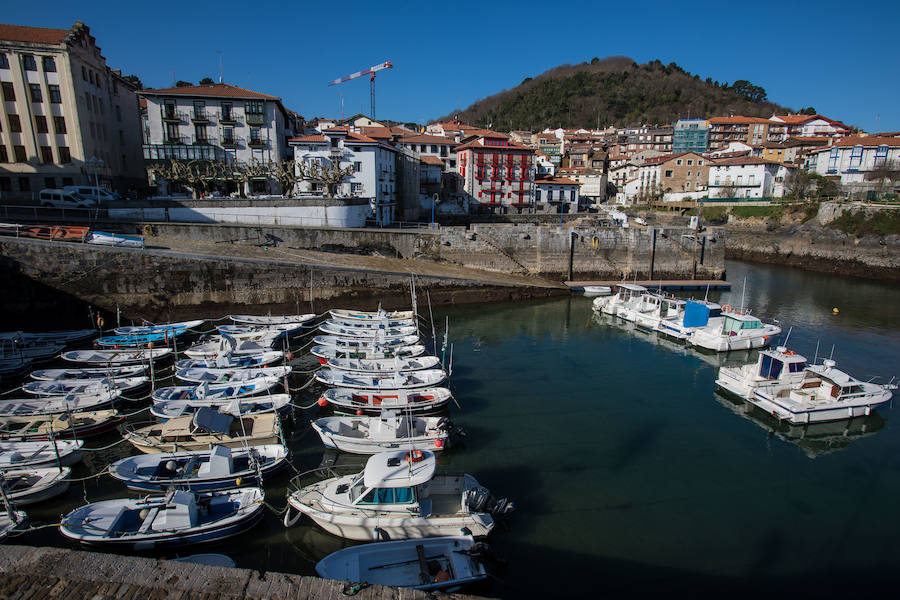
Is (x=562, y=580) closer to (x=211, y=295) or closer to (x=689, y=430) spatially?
(x=689, y=430)

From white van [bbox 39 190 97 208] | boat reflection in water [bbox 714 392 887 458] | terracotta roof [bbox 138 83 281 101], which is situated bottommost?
boat reflection in water [bbox 714 392 887 458]

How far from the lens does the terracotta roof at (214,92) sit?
43975 mm

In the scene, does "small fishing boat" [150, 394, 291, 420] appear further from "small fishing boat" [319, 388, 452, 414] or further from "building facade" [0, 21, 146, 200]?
"building facade" [0, 21, 146, 200]

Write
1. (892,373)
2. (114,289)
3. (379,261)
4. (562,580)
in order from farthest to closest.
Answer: (379,261)
(114,289)
(892,373)
(562,580)

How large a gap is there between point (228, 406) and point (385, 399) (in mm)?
5493

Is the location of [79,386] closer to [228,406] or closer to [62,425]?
[62,425]

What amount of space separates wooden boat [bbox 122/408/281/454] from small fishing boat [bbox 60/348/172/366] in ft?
22.1

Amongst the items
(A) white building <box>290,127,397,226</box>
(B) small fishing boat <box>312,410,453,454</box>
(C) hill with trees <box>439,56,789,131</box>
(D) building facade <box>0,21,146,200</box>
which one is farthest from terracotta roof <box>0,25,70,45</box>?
(C) hill with trees <box>439,56,789,131</box>

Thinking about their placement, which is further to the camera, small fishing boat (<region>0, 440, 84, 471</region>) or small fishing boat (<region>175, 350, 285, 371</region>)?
small fishing boat (<region>175, 350, 285, 371</region>)

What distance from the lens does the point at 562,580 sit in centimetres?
1087

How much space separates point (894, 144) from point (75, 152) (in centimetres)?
9526

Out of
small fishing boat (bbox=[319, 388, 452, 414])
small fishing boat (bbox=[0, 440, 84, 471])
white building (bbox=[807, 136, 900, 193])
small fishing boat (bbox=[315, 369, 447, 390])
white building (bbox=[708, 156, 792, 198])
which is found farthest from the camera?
white building (bbox=[708, 156, 792, 198])

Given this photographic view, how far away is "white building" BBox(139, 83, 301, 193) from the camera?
4438cm

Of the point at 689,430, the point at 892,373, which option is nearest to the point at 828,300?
the point at 892,373
